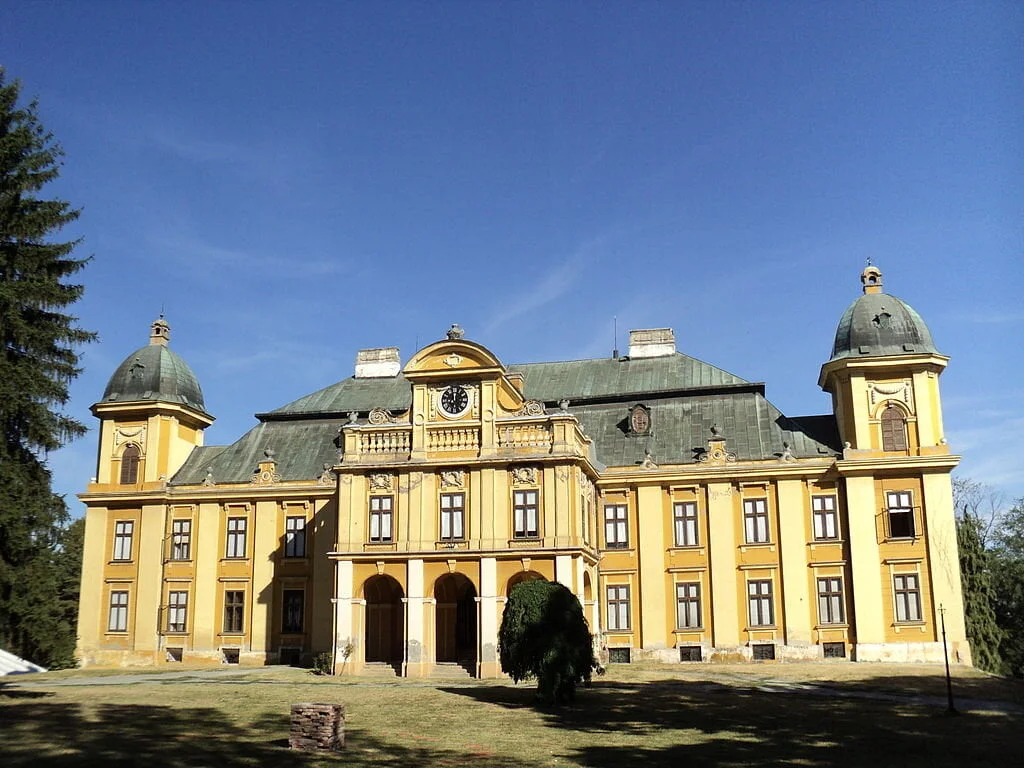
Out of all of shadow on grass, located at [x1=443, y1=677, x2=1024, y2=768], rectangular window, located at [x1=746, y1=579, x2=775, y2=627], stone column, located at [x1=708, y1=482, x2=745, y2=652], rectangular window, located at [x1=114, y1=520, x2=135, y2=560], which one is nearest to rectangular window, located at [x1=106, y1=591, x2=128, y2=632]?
rectangular window, located at [x1=114, y1=520, x2=135, y2=560]

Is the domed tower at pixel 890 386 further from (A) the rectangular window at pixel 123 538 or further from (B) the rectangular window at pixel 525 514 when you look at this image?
(A) the rectangular window at pixel 123 538

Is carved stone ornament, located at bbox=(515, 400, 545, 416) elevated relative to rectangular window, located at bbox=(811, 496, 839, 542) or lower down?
elevated

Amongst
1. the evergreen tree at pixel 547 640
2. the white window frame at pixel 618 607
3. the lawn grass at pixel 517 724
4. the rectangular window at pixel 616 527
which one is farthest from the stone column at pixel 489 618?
the evergreen tree at pixel 547 640

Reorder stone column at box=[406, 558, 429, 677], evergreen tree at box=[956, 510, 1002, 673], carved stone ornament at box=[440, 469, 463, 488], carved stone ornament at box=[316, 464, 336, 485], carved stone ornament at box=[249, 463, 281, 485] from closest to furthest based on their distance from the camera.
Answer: stone column at box=[406, 558, 429, 677] → carved stone ornament at box=[440, 469, 463, 488] → carved stone ornament at box=[316, 464, 336, 485] → carved stone ornament at box=[249, 463, 281, 485] → evergreen tree at box=[956, 510, 1002, 673]

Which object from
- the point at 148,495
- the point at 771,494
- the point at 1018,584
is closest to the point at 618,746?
the point at 771,494

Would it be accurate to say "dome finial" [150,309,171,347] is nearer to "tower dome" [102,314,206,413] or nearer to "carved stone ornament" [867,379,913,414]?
"tower dome" [102,314,206,413]

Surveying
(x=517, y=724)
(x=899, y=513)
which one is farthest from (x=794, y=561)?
(x=517, y=724)

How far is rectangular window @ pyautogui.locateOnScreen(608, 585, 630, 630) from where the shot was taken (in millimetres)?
41844

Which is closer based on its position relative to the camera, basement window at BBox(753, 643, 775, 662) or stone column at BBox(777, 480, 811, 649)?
stone column at BBox(777, 480, 811, 649)

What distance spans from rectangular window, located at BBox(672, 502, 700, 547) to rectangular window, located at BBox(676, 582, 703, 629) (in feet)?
5.72

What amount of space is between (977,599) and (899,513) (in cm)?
1267

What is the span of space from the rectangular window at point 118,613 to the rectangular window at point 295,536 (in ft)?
25.9

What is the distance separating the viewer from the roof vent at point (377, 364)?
5184cm

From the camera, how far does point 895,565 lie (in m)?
39.8
